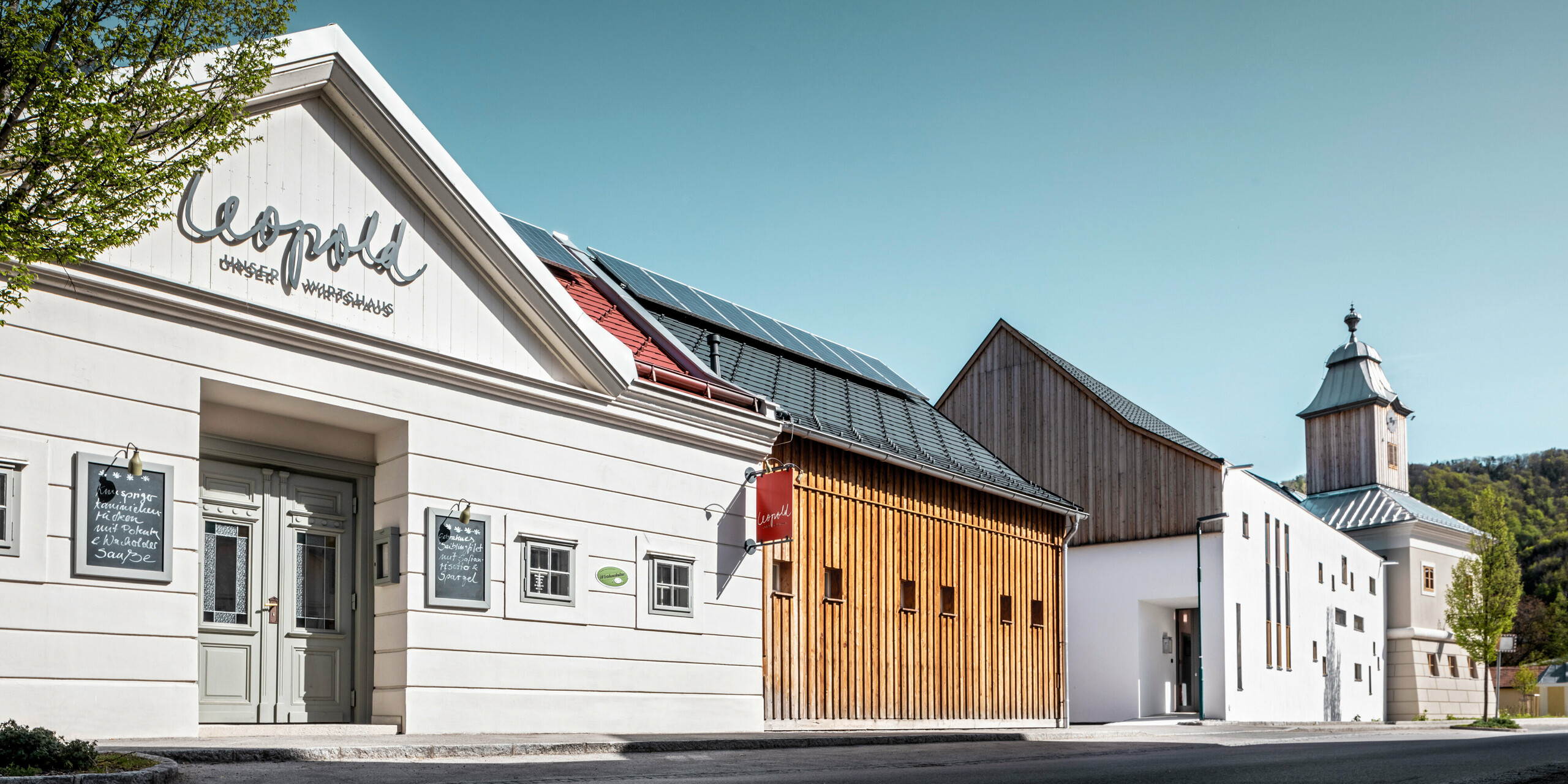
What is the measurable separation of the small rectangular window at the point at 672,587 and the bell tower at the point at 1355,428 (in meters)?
52.1

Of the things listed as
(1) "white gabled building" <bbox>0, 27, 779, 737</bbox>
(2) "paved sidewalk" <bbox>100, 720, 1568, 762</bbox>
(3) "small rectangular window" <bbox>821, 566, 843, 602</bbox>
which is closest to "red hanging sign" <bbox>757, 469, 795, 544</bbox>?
(1) "white gabled building" <bbox>0, 27, 779, 737</bbox>

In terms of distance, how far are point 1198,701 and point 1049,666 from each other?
12434 mm

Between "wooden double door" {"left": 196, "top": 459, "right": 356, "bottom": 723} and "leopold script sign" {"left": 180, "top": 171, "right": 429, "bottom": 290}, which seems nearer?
"leopold script sign" {"left": 180, "top": 171, "right": 429, "bottom": 290}

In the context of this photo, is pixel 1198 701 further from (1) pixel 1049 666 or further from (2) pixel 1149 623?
(1) pixel 1049 666

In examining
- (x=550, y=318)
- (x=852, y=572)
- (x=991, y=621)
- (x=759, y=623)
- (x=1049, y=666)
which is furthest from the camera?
(x=1049, y=666)

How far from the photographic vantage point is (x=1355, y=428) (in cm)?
5969

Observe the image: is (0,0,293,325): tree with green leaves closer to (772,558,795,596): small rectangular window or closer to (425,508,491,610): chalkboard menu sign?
(425,508,491,610): chalkboard menu sign

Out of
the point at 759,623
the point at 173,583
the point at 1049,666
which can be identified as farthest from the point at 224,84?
the point at 1049,666

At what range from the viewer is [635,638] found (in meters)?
14.9

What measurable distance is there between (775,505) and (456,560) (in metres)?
4.76

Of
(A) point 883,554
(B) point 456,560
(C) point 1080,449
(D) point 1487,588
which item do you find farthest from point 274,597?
(D) point 1487,588

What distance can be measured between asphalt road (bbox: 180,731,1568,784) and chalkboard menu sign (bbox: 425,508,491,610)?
2.50 metres

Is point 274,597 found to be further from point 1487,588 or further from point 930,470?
point 1487,588

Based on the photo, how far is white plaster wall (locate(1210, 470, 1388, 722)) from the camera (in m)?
34.1
